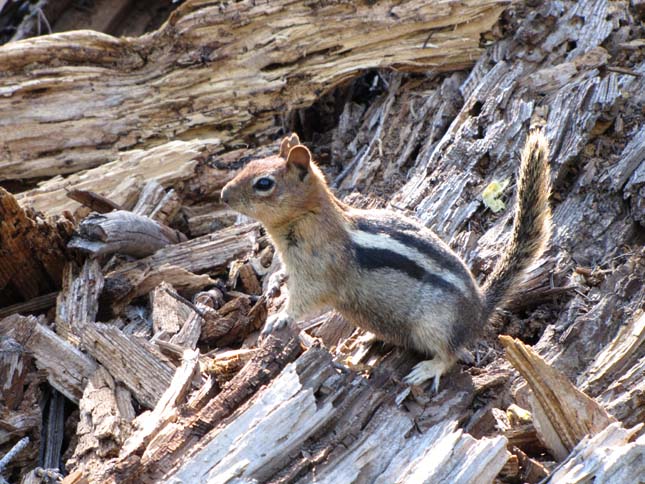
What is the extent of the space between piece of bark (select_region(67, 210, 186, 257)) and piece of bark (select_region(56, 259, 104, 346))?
144mm

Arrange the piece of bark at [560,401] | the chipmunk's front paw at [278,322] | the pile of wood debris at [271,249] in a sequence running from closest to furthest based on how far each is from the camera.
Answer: the pile of wood debris at [271,249]
the piece of bark at [560,401]
the chipmunk's front paw at [278,322]

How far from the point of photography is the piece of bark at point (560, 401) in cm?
411

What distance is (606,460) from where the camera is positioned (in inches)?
150

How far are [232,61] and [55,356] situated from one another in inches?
127

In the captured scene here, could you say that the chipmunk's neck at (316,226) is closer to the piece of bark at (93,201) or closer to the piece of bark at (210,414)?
the piece of bark at (210,414)

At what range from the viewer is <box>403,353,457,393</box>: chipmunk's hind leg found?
15.0 feet

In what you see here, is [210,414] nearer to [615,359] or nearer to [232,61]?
[615,359]

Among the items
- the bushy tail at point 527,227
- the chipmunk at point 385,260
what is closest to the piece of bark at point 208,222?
the chipmunk at point 385,260

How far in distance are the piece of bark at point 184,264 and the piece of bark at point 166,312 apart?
12 centimetres

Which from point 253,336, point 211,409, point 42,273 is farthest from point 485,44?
point 211,409

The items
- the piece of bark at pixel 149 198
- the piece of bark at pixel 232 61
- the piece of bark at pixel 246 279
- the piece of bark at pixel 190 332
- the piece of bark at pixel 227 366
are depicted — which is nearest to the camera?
the piece of bark at pixel 227 366

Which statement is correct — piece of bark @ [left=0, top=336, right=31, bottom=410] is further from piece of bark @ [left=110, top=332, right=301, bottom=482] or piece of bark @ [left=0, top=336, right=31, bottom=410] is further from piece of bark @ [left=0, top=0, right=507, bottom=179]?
piece of bark @ [left=0, top=0, right=507, bottom=179]

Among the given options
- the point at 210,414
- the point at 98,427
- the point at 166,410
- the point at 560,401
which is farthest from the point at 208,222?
the point at 560,401

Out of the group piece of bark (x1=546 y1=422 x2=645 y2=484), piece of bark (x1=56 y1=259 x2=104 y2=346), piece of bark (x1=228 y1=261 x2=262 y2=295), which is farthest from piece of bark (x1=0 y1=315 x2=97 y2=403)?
piece of bark (x1=546 y1=422 x2=645 y2=484)
